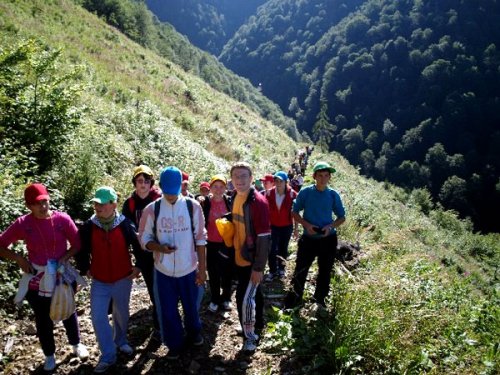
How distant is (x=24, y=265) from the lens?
11.5 feet

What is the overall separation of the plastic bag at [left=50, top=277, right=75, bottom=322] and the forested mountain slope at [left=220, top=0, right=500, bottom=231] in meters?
72.5

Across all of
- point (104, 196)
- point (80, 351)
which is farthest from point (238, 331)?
point (104, 196)

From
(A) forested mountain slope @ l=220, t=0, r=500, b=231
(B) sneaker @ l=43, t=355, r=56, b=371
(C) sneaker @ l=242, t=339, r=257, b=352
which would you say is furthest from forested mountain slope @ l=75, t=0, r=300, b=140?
(C) sneaker @ l=242, t=339, r=257, b=352

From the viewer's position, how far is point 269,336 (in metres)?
4.40

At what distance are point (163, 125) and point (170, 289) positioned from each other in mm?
10366

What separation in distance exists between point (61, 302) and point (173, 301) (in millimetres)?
1053

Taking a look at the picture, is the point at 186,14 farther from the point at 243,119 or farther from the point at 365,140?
the point at 243,119

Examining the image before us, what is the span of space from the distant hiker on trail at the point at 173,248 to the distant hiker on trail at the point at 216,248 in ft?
4.34

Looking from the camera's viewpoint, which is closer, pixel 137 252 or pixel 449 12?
pixel 137 252

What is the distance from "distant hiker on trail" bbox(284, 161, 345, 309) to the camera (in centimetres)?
470

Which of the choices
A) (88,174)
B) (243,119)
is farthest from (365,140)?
(88,174)

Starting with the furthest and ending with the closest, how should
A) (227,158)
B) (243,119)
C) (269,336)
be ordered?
(243,119)
(227,158)
(269,336)

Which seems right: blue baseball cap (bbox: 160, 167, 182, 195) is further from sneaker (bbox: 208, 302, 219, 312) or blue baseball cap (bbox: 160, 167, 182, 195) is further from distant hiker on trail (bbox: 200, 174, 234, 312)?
sneaker (bbox: 208, 302, 219, 312)

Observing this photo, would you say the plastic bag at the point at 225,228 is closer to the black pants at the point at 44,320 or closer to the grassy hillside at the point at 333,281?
the grassy hillside at the point at 333,281
